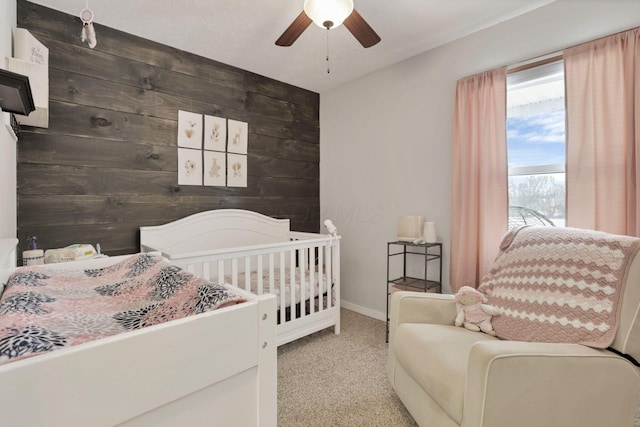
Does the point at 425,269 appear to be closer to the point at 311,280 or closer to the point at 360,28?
the point at 311,280

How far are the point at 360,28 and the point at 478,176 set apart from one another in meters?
1.30

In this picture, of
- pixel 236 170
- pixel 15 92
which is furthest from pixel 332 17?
pixel 236 170

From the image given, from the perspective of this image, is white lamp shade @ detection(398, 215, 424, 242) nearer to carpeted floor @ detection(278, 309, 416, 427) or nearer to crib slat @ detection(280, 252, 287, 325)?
carpeted floor @ detection(278, 309, 416, 427)

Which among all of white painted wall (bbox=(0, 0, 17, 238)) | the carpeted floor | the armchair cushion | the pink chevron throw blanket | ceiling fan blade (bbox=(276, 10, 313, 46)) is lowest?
the carpeted floor

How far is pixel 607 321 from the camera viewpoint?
1.24 meters

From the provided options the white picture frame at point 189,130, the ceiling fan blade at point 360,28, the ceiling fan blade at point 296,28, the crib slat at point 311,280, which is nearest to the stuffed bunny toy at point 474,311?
Answer: the crib slat at point 311,280

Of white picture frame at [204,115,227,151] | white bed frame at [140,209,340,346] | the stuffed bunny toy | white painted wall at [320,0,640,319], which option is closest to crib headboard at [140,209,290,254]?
white bed frame at [140,209,340,346]

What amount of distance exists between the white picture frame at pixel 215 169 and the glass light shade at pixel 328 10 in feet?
→ 4.96

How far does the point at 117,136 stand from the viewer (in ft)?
7.52

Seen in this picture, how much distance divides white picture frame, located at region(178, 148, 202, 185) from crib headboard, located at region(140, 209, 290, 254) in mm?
292

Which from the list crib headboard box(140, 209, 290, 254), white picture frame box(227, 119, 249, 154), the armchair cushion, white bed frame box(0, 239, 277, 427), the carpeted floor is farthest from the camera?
white picture frame box(227, 119, 249, 154)

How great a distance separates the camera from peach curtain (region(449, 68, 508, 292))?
7.22ft

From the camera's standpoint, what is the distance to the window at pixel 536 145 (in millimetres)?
2078

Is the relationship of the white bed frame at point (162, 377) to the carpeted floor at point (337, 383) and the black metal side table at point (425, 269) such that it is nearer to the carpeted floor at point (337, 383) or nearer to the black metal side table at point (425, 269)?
the carpeted floor at point (337, 383)
